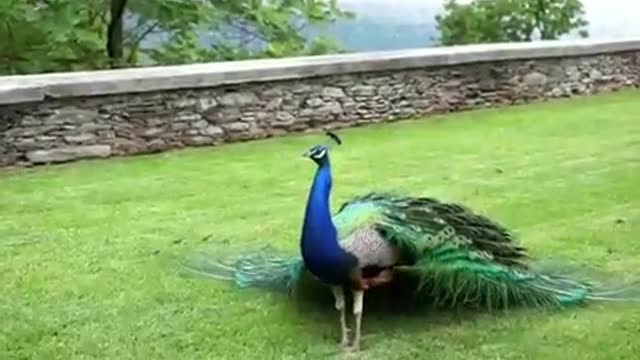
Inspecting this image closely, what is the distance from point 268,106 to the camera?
A: 32.0 feet

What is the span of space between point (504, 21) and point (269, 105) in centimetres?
658

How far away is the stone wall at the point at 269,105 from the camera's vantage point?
838 centimetres

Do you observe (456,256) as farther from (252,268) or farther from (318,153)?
(252,268)

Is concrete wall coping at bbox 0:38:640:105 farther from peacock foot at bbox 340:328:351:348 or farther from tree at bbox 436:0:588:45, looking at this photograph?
peacock foot at bbox 340:328:351:348

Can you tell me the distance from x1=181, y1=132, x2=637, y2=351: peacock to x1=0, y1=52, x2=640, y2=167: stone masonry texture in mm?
3901

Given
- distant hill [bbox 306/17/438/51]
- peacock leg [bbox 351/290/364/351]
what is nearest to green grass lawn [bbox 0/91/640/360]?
peacock leg [bbox 351/290/364/351]

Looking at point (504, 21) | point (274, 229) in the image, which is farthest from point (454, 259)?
point (504, 21)

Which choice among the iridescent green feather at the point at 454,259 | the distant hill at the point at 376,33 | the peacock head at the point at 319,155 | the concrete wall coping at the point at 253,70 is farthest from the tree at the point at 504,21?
the peacock head at the point at 319,155

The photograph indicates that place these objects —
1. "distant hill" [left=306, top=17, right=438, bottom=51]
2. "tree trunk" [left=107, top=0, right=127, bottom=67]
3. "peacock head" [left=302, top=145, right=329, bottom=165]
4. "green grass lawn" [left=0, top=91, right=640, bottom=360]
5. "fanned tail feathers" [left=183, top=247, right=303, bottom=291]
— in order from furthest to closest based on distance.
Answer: "distant hill" [left=306, top=17, right=438, bottom=51], "tree trunk" [left=107, top=0, right=127, bottom=67], "fanned tail feathers" [left=183, top=247, right=303, bottom=291], "green grass lawn" [left=0, top=91, right=640, bottom=360], "peacock head" [left=302, top=145, right=329, bottom=165]

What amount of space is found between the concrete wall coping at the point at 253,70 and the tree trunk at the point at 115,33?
8.38 feet

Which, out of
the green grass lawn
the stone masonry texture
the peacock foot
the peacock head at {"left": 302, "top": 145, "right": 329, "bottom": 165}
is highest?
the peacock head at {"left": 302, "top": 145, "right": 329, "bottom": 165}

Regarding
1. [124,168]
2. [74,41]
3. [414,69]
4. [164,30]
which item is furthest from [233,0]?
[124,168]

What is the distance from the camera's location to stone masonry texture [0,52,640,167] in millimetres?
8383

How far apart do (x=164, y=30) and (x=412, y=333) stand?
909cm
